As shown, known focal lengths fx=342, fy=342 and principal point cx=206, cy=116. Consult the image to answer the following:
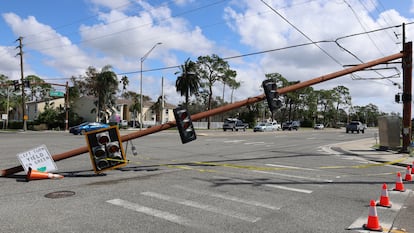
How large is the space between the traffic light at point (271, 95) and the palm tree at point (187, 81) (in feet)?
155

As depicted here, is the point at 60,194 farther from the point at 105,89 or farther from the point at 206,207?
the point at 105,89

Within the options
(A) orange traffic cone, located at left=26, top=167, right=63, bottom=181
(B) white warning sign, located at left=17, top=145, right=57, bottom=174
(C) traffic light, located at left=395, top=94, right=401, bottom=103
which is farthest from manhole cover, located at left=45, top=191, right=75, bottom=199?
(C) traffic light, located at left=395, top=94, right=401, bottom=103

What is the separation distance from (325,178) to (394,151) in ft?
42.4

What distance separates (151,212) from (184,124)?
5.08 metres

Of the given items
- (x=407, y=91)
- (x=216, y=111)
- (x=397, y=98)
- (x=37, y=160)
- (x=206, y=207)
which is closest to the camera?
(x=206, y=207)

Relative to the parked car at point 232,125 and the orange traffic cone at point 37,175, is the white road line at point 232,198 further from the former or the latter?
the parked car at point 232,125

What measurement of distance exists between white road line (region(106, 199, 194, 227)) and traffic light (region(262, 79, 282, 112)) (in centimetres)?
664

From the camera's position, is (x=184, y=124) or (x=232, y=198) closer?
(x=232, y=198)

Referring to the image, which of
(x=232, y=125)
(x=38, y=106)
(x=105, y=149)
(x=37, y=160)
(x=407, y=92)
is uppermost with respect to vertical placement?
(x=38, y=106)

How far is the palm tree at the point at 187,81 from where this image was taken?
59159 mm

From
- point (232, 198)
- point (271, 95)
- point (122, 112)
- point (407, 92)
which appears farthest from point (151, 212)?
point (122, 112)

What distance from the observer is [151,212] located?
6156 millimetres

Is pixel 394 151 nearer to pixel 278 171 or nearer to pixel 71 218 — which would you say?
pixel 278 171

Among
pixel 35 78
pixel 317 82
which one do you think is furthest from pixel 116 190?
pixel 35 78
